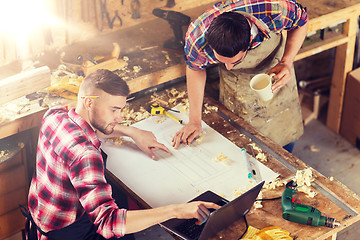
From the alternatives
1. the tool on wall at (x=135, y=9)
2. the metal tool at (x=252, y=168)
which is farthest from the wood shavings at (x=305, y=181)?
the tool on wall at (x=135, y=9)

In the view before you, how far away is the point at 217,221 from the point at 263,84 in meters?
0.79

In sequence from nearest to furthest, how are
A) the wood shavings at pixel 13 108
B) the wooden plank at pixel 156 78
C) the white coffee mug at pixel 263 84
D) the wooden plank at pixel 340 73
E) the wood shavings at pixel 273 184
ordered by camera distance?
the wood shavings at pixel 273 184
the white coffee mug at pixel 263 84
the wood shavings at pixel 13 108
the wooden plank at pixel 156 78
the wooden plank at pixel 340 73

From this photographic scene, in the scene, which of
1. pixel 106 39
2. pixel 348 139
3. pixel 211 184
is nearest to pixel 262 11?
pixel 211 184

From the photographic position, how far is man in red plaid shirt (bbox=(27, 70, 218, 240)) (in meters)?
1.91

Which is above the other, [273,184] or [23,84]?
[23,84]

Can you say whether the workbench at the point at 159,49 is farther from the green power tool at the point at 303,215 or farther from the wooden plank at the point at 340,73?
the green power tool at the point at 303,215

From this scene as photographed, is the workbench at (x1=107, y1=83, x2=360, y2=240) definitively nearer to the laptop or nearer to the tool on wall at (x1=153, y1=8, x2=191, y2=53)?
the laptop

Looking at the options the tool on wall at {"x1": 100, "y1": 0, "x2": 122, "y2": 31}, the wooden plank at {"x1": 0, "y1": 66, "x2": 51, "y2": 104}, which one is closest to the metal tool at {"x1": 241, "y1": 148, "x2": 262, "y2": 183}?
the wooden plank at {"x1": 0, "y1": 66, "x2": 51, "y2": 104}

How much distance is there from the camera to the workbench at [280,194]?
203 cm

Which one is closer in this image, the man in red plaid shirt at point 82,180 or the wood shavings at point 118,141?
the man in red plaid shirt at point 82,180

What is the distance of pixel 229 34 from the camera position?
6.89ft

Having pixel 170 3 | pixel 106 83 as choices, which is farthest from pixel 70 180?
pixel 170 3

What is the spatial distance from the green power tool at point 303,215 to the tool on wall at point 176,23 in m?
1.28

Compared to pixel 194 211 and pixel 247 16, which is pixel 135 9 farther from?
pixel 194 211
